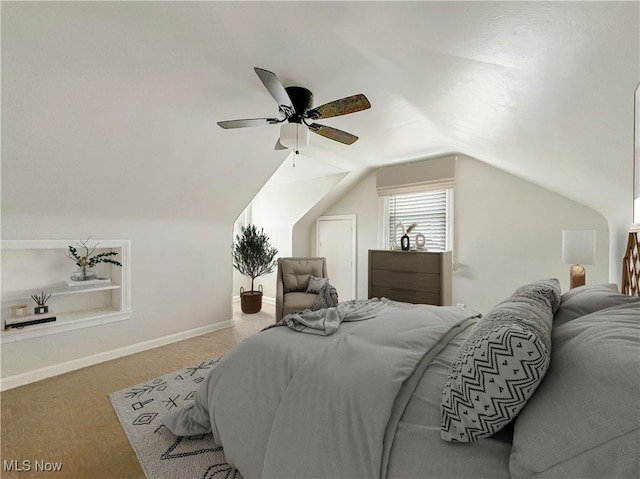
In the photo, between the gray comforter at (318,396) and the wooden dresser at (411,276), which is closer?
the gray comforter at (318,396)

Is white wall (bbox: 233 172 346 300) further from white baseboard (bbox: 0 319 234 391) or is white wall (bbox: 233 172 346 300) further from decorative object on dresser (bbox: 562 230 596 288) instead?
decorative object on dresser (bbox: 562 230 596 288)

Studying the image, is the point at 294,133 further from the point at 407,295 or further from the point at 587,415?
the point at 407,295

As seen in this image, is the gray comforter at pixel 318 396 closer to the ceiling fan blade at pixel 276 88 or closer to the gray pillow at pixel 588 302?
the gray pillow at pixel 588 302

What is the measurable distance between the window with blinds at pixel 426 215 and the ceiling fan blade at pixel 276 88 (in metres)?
2.96

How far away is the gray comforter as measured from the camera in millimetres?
1127

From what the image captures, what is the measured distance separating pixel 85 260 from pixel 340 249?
368 cm

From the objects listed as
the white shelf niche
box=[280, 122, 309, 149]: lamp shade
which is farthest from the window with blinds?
the white shelf niche

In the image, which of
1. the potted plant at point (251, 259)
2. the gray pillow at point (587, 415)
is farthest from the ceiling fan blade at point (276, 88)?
the potted plant at point (251, 259)

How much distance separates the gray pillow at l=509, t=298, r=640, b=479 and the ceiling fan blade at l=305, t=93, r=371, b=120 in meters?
1.65

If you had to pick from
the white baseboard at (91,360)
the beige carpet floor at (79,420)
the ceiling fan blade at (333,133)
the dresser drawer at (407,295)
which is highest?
the ceiling fan blade at (333,133)

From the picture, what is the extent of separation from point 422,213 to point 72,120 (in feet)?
13.8

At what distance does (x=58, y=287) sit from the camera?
3100mm

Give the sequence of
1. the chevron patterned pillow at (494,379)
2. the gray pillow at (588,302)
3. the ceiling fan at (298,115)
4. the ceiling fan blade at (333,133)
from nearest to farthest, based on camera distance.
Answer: the chevron patterned pillow at (494,379)
the gray pillow at (588,302)
the ceiling fan at (298,115)
the ceiling fan blade at (333,133)

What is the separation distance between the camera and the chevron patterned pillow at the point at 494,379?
923 mm
